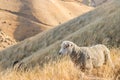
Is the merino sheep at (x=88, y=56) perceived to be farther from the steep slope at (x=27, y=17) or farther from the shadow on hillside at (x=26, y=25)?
the shadow on hillside at (x=26, y=25)

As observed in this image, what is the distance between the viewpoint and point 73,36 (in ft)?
73.4

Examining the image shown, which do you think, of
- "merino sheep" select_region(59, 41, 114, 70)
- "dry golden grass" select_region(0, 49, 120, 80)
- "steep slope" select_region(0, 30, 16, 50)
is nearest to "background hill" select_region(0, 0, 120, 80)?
"dry golden grass" select_region(0, 49, 120, 80)

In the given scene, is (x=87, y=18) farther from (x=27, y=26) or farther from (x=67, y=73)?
(x=67, y=73)

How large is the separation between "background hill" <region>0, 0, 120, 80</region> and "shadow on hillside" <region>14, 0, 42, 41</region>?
13347 millimetres

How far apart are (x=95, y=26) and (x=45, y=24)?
74.2ft

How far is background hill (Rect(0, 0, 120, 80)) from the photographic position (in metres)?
7.80

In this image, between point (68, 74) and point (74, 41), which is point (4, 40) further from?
point (68, 74)

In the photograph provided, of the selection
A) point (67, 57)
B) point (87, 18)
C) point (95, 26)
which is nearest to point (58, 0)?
point (87, 18)

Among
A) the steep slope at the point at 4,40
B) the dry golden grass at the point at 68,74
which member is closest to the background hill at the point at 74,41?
the dry golden grass at the point at 68,74

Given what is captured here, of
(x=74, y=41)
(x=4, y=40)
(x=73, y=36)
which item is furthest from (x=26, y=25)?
(x=74, y=41)

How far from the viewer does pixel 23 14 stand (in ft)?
147

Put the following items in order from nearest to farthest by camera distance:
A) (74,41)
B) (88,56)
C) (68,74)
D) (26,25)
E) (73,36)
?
(68,74), (88,56), (74,41), (73,36), (26,25)

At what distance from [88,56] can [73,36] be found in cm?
1379

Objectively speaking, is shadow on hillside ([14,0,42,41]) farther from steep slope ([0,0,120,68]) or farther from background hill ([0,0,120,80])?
steep slope ([0,0,120,68])
